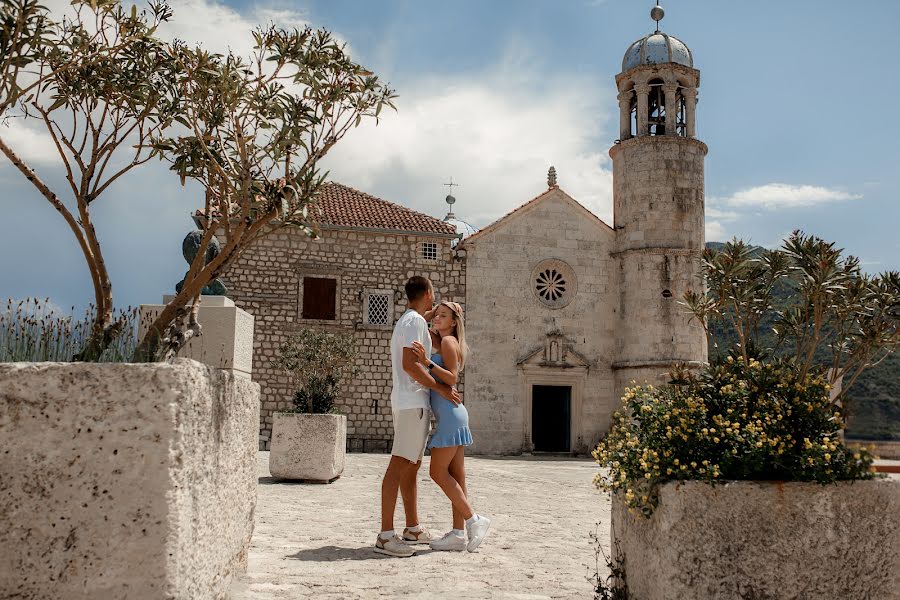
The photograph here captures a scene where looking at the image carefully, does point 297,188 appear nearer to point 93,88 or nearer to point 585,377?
point 93,88

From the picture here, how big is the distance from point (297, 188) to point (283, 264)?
17.3 metres

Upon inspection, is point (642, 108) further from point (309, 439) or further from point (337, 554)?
point (337, 554)

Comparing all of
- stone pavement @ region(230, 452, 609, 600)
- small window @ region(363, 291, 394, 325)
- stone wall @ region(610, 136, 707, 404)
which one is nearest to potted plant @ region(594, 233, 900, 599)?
stone pavement @ region(230, 452, 609, 600)

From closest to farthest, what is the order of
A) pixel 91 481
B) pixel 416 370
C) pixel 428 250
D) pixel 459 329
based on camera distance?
pixel 91 481
pixel 416 370
pixel 459 329
pixel 428 250

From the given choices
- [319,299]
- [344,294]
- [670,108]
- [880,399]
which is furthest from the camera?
[880,399]

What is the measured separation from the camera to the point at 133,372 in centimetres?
290

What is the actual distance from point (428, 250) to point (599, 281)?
511 cm

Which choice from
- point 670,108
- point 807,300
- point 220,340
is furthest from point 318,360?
point 670,108

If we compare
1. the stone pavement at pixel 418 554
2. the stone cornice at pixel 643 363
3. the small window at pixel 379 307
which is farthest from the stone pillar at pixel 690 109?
the stone pavement at pixel 418 554

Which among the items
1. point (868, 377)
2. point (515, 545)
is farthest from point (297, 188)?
point (868, 377)

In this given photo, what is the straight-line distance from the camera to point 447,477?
529cm

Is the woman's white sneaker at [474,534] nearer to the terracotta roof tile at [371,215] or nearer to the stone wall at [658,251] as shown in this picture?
the terracotta roof tile at [371,215]

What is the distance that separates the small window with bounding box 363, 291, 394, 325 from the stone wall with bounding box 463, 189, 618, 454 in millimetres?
2280

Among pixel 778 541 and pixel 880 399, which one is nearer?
pixel 778 541
